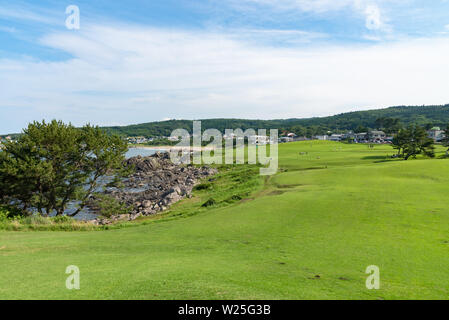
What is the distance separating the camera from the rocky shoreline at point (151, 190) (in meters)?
36.5

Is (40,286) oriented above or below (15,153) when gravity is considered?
below

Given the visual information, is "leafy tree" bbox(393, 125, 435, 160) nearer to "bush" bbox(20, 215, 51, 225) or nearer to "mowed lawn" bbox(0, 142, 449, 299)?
"mowed lawn" bbox(0, 142, 449, 299)

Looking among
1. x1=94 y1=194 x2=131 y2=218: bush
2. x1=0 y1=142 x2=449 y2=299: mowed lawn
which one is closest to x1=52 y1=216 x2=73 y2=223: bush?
x1=94 y1=194 x2=131 y2=218: bush

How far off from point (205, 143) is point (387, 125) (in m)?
109

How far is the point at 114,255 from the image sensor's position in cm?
1240

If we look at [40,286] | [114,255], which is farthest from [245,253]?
[40,286]

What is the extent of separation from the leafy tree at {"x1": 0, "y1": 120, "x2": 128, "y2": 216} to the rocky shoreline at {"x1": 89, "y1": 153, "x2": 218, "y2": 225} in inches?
188

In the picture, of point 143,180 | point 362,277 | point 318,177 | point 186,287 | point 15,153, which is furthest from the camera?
point 143,180

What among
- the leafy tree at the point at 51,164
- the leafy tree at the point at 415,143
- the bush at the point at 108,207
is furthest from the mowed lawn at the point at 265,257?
the leafy tree at the point at 415,143

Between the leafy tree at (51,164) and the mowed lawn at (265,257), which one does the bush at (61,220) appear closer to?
the leafy tree at (51,164)

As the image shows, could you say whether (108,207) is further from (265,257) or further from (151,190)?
(265,257)

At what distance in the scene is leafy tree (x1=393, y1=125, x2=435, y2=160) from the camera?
63.7m

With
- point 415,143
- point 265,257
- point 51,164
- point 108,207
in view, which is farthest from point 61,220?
point 415,143
